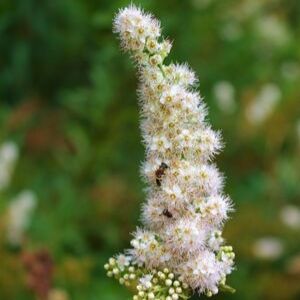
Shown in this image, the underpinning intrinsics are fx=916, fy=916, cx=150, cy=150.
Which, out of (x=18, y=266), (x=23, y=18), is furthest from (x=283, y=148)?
(x=18, y=266)

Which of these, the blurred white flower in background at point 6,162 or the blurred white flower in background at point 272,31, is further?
the blurred white flower in background at point 272,31

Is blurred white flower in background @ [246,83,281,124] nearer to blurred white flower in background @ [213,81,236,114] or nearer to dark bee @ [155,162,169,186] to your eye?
blurred white flower in background @ [213,81,236,114]

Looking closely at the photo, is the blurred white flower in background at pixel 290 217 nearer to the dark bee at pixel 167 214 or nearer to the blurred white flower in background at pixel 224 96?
the blurred white flower in background at pixel 224 96

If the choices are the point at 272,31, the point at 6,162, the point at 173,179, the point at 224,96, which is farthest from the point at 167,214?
the point at 272,31

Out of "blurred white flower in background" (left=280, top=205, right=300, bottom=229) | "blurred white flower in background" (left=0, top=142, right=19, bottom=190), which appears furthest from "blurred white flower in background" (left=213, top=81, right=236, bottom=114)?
"blurred white flower in background" (left=0, top=142, right=19, bottom=190)

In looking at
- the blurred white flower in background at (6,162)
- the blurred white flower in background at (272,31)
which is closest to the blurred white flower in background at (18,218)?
the blurred white flower in background at (6,162)
